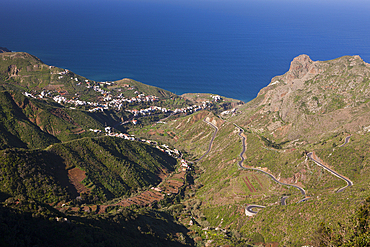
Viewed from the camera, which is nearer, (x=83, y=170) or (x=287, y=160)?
(x=287, y=160)

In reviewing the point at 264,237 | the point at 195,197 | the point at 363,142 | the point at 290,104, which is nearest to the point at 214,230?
the point at 264,237

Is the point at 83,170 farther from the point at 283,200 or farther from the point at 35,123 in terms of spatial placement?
the point at 283,200

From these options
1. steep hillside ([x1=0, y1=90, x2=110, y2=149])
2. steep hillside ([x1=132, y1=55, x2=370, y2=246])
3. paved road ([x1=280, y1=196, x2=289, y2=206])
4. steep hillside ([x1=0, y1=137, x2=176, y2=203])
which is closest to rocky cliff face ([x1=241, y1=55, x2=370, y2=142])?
steep hillside ([x1=132, y1=55, x2=370, y2=246])

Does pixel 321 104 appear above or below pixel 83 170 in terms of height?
above

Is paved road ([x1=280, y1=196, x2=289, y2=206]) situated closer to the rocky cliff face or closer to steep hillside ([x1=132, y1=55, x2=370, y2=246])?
steep hillside ([x1=132, y1=55, x2=370, y2=246])

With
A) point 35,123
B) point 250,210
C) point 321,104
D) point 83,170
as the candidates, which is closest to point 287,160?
point 250,210

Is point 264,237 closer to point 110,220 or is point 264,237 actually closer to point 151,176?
point 110,220

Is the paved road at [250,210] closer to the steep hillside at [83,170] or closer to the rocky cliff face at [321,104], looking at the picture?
the steep hillside at [83,170]

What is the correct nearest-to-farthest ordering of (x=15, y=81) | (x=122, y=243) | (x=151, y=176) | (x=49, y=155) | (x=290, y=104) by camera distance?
(x=122, y=243) → (x=49, y=155) → (x=151, y=176) → (x=290, y=104) → (x=15, y=81)
